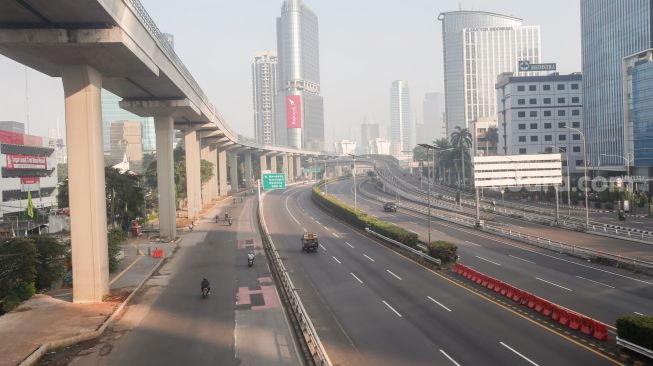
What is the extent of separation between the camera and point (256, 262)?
1887 inches

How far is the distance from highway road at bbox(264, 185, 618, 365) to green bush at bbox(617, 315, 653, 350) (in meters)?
1.36

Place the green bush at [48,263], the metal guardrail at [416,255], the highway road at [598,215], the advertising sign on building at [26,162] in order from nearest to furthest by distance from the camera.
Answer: the green bush at [48,263] → the metal guardrail at [416,255] → the highway road at [598,215] → the advertising sign on building at [26,162]

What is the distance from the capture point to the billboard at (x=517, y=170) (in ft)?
203

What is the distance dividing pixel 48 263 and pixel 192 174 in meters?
48.7

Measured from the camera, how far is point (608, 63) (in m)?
125

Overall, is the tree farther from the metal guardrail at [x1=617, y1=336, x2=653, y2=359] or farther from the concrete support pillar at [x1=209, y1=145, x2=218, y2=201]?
the metal guardrail at [x1=617, y1=336, x2=653, y2=359]

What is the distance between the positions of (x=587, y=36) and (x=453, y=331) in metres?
130

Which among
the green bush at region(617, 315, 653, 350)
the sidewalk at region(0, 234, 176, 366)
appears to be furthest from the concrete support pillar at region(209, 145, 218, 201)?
the green bush at region(617, 315, 653, 350)

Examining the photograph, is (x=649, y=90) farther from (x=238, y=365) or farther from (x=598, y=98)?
(x=238, y=365)

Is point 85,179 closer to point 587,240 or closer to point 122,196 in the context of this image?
point 122,196

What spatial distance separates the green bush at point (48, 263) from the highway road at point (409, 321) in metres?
17.1

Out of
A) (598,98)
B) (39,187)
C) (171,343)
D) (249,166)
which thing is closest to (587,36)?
(598,98)

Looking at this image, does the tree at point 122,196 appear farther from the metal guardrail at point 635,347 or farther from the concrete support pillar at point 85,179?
the metal guardrail at point 635,347

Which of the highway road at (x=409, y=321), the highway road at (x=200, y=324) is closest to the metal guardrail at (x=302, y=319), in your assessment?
the highway road at (x=200, y=324)
